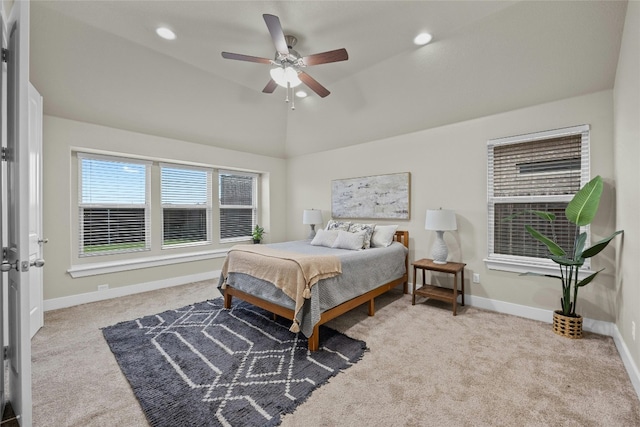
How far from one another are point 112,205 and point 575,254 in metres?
5.73

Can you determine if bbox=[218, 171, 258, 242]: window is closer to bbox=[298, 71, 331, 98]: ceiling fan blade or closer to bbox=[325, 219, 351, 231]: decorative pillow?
bbox=[325, 219, 351, 231]: decorative pillow

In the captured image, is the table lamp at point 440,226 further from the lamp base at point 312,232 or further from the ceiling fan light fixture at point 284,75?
the ceiling fan light fixture at point 284,75

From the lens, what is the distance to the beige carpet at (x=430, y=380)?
1.67m

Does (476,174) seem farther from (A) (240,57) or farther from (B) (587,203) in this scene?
(A) (240,57)

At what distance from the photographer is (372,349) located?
8.11 ft

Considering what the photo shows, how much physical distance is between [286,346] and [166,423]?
1.09 m

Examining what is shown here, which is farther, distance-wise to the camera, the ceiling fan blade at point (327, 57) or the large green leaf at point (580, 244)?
the large green leaf at point (580, 244)

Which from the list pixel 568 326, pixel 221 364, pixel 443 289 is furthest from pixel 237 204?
pixel 568 326

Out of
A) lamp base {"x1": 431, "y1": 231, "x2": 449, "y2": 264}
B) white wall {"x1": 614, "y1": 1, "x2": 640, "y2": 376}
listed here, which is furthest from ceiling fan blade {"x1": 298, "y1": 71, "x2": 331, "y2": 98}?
white wall {"x1": 614, "y1": 1, "x2": 640, "y2": 376}

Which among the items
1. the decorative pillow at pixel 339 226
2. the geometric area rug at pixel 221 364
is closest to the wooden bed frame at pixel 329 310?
the geometric area rug at pixel 221 364

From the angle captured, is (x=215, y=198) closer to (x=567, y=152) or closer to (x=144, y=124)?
(x=144, y=124)

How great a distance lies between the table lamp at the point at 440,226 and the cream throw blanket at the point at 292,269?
4.82 feet

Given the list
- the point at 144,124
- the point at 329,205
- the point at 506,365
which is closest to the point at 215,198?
the point at 144,124

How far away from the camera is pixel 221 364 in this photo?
7.32 ft
